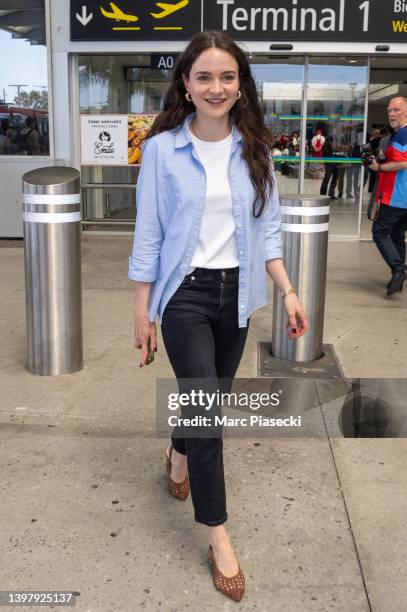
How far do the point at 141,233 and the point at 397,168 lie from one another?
468cm

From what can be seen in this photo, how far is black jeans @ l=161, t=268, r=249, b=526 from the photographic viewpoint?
2615 millimetres

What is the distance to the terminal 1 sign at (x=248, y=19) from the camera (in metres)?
→ 9.30

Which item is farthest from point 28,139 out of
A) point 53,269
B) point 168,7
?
point 53,269

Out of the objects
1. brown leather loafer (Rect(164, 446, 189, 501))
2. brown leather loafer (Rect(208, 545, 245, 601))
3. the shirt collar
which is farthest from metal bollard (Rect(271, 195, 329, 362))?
brown leather loafer (Rect(208, 545, 245, 601))

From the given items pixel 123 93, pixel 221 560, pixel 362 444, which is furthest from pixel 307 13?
pixel 221 560

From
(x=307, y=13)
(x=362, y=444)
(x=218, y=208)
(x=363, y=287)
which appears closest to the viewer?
(x=218, y=208)

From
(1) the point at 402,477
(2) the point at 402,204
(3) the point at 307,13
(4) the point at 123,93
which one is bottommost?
(1) the point at 402,477

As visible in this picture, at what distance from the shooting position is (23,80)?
9844 mm

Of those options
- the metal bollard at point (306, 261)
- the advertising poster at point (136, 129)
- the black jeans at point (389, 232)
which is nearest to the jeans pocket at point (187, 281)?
the metal bollard at point (306, 261)

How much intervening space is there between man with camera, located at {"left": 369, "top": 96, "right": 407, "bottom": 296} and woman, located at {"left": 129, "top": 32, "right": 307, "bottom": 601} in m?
4.33

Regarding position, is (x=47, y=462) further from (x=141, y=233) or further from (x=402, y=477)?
(x=402, y=477)

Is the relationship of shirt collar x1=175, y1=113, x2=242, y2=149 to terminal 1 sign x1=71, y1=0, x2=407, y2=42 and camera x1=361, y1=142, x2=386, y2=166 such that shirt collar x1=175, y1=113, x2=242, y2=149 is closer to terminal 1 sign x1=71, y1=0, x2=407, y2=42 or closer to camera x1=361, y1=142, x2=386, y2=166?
camera x1=361, y1=142, x2=386, y2=166

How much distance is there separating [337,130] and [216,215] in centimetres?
797

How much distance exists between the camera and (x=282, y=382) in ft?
15.5
